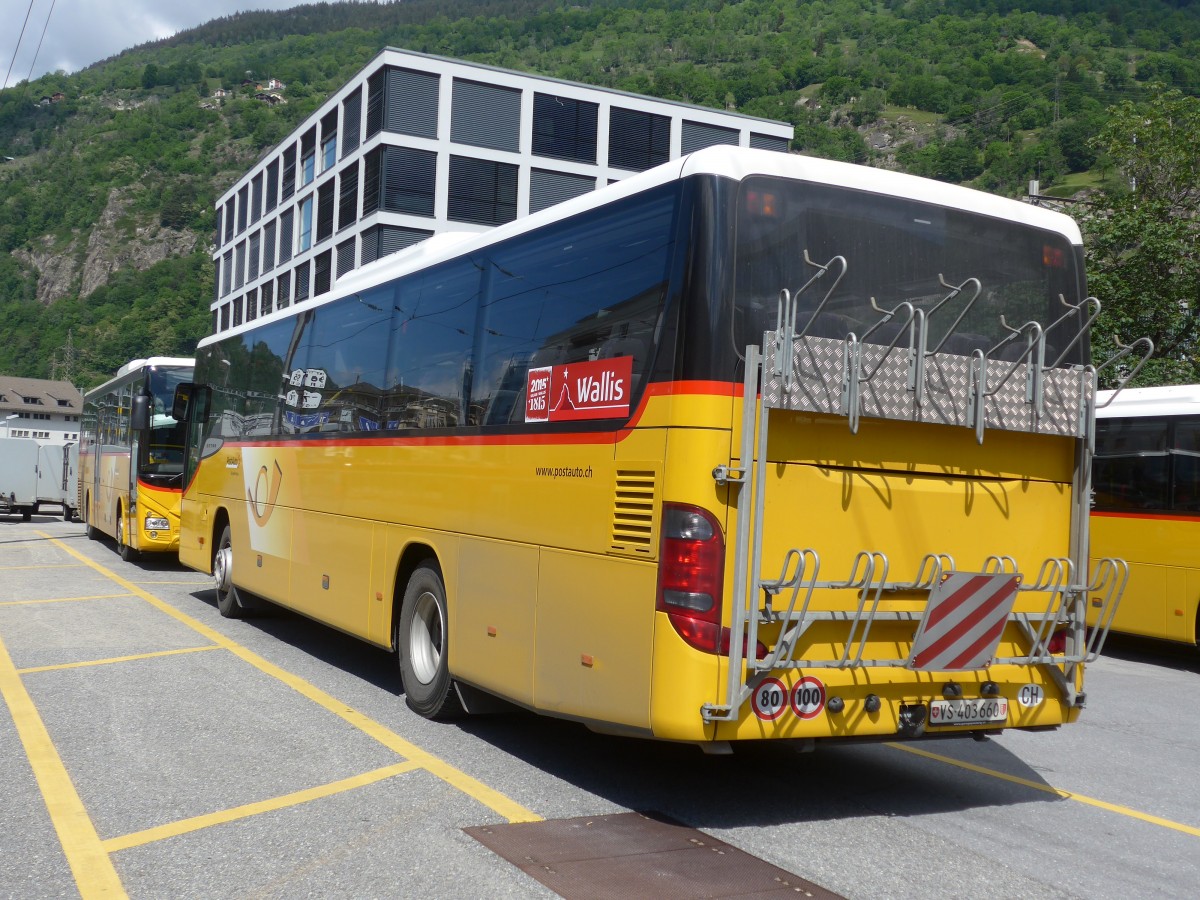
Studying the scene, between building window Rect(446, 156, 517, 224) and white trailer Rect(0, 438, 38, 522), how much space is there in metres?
20.3

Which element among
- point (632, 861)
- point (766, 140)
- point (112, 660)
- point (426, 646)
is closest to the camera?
point (632, 861)

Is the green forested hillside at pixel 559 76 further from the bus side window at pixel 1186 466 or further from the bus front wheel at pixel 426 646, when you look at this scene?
the bus front wheel at pixel 426 646

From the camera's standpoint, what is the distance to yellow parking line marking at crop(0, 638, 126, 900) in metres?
4.77

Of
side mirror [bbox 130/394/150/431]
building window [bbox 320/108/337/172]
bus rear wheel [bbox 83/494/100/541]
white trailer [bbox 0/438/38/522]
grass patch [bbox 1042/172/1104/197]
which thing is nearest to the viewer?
side mirror [bbox 130/394/150/431]

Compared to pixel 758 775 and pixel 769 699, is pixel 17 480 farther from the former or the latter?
pixel 769 699

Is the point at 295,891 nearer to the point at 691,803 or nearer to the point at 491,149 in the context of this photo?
the point at 691,803

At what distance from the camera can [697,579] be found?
554cm

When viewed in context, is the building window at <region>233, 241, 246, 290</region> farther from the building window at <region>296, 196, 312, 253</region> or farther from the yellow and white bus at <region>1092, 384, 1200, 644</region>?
the yellow and white bus at <region>1092, 384, 1200, 644</region>

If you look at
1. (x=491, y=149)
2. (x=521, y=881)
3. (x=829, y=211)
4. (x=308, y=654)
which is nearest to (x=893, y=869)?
(x=521, y=881)

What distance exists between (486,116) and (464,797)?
48917 mm

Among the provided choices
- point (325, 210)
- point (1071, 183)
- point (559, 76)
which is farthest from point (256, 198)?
point (559, 76)

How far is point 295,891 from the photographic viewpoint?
184 inches

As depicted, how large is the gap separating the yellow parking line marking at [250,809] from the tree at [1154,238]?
19.6 m

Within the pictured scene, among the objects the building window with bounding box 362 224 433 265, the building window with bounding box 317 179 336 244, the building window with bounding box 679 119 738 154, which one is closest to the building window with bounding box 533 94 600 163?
the building window with bounding box 679 119 738 154
